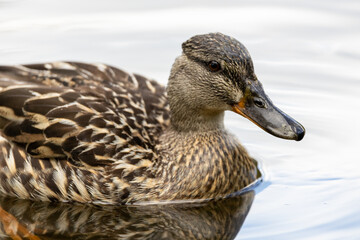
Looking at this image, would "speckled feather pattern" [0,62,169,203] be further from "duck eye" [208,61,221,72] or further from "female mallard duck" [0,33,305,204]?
"duck eye" [208,61,221,72]

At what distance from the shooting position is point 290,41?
1176 centimetres

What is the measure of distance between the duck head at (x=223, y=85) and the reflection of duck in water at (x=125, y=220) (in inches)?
37.2

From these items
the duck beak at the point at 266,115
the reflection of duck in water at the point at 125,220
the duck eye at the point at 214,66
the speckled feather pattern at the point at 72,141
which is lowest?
the reflection of duck in water at the point at 125,220

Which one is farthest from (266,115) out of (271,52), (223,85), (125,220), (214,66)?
(271,52)

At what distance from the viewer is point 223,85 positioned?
8.62m

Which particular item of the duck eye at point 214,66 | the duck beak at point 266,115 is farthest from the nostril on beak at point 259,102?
the duck eye at point 214,66

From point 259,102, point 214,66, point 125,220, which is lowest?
point 125,220

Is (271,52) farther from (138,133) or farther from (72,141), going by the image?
(72,141)

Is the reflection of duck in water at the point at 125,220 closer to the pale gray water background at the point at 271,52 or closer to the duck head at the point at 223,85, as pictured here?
the pale gray water background at the point at 271,52

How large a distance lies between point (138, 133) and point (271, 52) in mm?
3324

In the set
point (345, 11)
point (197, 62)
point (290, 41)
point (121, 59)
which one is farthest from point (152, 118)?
point (345, 11)

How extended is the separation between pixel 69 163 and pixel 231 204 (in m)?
1.65

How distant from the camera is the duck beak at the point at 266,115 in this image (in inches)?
332

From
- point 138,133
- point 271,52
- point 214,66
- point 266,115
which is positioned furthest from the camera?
point 271,52
